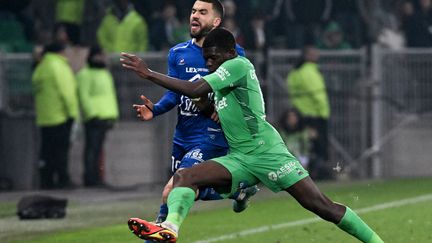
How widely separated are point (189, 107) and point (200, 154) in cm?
43

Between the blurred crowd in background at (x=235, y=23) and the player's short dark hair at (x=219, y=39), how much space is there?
36.2 ft

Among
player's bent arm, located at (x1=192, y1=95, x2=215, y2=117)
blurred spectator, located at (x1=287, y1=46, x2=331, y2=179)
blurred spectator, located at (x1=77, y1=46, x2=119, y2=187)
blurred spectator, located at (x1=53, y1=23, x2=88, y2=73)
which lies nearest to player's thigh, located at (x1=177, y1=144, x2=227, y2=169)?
player's bent arm, located at (x1=192, y1=95, x2=215, y2=117)

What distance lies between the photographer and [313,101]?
23.1 metres

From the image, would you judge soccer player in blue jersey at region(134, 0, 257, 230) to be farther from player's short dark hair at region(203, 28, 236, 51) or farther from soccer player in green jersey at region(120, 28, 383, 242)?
player's short dark hair at region(203, 28, 236, 51)

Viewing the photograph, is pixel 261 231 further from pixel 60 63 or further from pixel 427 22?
pixel 427 22

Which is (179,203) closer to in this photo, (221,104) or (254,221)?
(221,104)

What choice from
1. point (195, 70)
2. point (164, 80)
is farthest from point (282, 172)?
point (195, 70)

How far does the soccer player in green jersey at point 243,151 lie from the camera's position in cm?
1023

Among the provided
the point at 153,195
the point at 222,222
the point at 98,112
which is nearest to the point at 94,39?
the point at 98,112

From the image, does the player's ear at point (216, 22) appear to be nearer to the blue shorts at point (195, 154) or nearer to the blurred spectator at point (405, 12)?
the blue shorts at point (195, 154)

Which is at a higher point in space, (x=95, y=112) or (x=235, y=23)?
(x=235, y=23)

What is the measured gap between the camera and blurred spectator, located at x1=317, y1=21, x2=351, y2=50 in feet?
78.0

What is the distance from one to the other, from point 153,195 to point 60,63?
2468 millimetres

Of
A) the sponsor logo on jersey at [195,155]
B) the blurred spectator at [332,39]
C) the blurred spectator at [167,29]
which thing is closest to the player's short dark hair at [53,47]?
the blurred spectator at [167,29]
